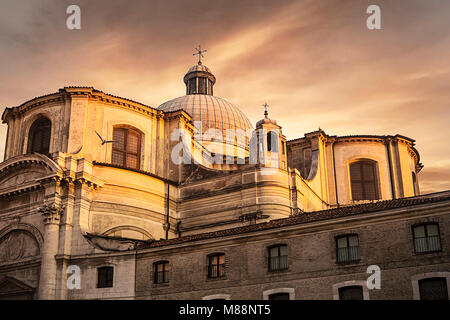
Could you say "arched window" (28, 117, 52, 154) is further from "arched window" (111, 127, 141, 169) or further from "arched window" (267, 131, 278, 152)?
"arched window" (267, 131, 278, 152)

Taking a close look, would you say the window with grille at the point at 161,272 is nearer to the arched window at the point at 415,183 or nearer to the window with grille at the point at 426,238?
the window with grille at the point at 426,238

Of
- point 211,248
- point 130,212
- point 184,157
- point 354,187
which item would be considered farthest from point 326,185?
point 211,248

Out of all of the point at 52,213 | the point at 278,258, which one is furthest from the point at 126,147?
the point at 278,258

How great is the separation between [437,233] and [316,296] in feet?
17.9

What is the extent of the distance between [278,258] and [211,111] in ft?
98.7

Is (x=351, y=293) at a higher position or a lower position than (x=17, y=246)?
lower

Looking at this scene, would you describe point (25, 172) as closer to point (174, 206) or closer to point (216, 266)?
point (174, 206)

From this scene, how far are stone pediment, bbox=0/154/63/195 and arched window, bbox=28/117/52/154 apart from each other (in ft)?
10.2

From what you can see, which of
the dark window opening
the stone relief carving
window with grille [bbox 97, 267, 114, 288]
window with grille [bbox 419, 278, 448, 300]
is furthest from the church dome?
window with grille [bbox 419, 278, 448, 300]

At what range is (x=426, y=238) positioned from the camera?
23.0m

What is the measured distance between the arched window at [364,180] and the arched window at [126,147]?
16764mm

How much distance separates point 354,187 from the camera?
44812mm
